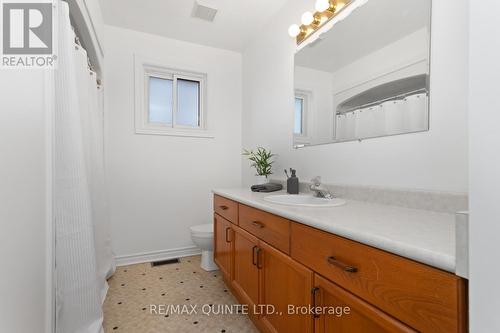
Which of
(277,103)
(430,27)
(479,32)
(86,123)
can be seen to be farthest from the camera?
(277,103)

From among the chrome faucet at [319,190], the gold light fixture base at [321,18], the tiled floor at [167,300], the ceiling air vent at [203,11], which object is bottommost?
the tiled floor at [167,300]

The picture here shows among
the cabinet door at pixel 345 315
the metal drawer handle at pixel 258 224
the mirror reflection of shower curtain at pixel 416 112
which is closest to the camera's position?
the cabinet door at pixel 345 315

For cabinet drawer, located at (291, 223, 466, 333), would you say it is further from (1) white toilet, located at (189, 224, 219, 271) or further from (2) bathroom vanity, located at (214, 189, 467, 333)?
(1) white toilet, located at (189, 224, 219, 271)

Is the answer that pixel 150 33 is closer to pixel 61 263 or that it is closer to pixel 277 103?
pixel 277 103

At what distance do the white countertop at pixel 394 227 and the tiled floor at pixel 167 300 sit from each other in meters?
0.96

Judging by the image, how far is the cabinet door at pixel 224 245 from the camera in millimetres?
1742

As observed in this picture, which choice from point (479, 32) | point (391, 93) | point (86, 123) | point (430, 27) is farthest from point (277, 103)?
point (479, 32)

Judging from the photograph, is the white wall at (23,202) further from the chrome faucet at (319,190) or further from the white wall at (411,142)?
the white wall at (411,142)

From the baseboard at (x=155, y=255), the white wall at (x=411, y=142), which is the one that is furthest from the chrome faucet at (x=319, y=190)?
the baseboard at (x=155, y=255)

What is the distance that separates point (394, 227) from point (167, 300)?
5.63 ft

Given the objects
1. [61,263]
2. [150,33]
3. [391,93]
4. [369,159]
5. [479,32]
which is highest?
[150,33]

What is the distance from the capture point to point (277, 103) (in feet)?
7.38

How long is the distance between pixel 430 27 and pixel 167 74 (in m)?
2.53

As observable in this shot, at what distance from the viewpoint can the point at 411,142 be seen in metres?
1.12
